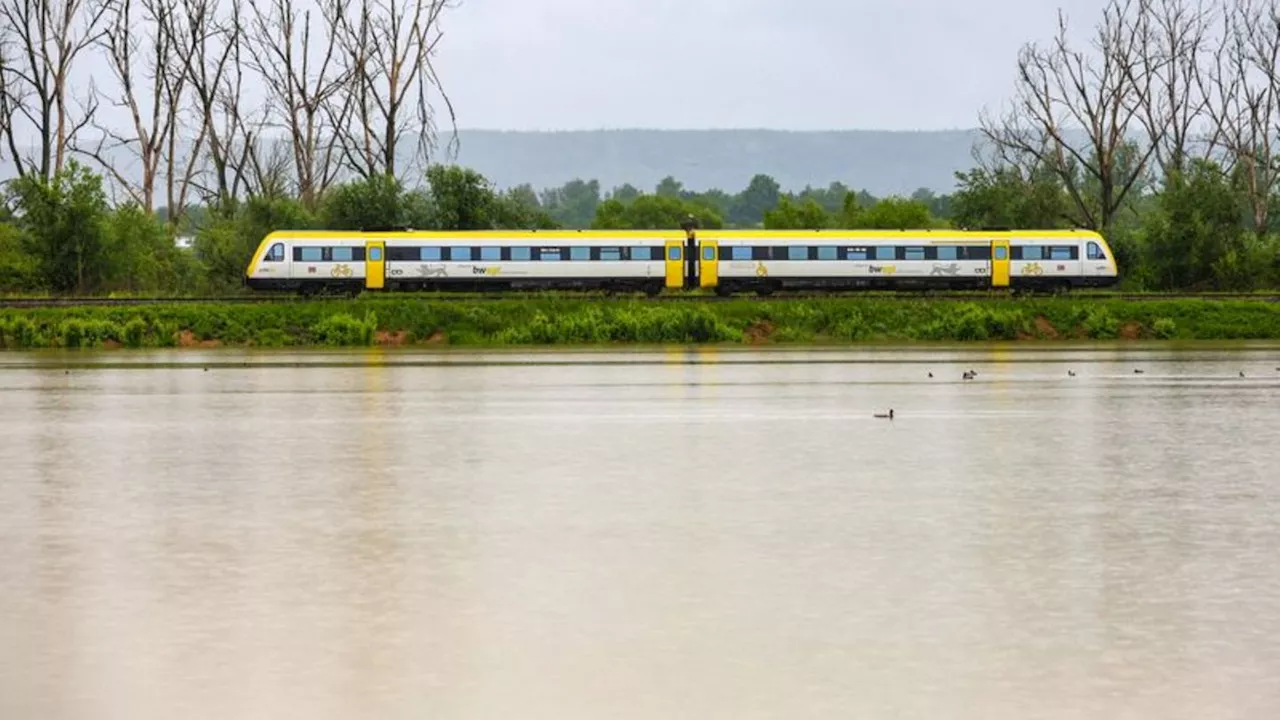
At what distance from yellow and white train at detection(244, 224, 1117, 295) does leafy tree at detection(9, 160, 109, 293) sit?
677 cm

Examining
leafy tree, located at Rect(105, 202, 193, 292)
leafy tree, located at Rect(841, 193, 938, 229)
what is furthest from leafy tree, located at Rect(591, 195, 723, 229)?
leafy tree, located at Rect(105, 202, 193, 292)

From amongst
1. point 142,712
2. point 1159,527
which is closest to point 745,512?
point 1159,527

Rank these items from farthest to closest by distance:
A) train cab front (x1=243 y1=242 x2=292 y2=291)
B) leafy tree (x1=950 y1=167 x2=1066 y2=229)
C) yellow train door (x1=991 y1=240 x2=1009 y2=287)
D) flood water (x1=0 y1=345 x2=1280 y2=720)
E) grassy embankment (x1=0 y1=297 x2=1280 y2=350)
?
leafy tree (x1=950 y1=167 x2=1066 y2=229) < yellow train door (x1=991 y1=240 x2=1009 y2=287) < train cab front (x1=243 y1=242 x2=292 y2=291) < grassy embankment (x1=0 y1=297 x2=1280 y2=350) < flood water (x1=0 y1=345 x2=1280 y2=720)

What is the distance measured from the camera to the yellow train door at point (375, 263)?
207ft

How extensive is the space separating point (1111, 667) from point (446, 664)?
370 centimetres

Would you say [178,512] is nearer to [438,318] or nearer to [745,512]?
[745,512]

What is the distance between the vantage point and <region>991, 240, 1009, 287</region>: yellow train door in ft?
211

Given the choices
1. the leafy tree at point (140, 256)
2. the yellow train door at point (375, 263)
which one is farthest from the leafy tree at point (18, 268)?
the yellow train door at point (375, 263)

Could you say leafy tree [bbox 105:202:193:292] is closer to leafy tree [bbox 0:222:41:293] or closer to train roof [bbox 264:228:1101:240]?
leafy tree [bbox 0:222:41:293]

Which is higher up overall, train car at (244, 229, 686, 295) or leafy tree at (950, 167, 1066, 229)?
leafy tree at (950, 167, 1066, 229)

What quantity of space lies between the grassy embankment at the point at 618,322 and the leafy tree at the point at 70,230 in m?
9.35

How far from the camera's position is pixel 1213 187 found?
229 feet

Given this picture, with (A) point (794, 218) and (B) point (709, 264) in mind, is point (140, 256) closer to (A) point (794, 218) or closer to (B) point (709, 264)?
(B) point (709, 264)

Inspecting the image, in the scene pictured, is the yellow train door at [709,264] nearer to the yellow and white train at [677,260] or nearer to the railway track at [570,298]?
the yellow and white train at [677,260]
